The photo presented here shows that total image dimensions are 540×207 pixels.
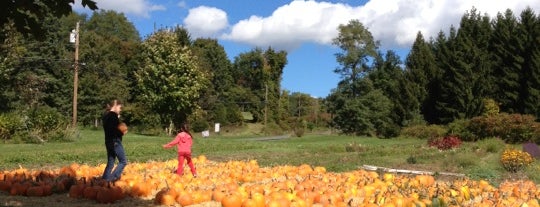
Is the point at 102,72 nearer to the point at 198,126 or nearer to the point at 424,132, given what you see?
the point at 198,126

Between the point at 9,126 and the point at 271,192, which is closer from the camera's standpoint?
the point at 271,192

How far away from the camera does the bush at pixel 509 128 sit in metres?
27.4

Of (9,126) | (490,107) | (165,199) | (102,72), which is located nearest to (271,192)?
(165,199)

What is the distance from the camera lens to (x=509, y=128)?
28.2 metres

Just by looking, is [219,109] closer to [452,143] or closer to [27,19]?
[452,143]

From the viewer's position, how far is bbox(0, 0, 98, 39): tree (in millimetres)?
4043

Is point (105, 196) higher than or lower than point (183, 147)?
lower

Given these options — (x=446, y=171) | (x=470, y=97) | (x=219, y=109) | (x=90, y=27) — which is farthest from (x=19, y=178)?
(x=90, y=27)

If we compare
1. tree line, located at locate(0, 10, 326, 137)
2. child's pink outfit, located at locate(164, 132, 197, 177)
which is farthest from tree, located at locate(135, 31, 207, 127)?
child's pink outfit, located at locate(164, 132, 197, 177)

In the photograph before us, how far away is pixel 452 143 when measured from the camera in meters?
23.0

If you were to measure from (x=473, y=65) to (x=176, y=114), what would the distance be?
21.0 metres

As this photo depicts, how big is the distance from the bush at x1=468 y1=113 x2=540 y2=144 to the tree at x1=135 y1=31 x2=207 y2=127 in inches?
723

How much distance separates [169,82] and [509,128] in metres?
20.8

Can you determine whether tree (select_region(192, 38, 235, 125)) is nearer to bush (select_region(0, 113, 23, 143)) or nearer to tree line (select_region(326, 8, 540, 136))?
tree line (select_region(326, 8, 540, 136))
